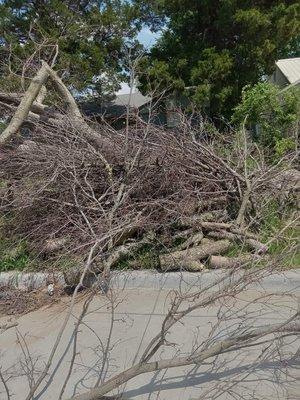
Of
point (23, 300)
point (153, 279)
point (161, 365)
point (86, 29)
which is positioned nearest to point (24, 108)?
point (23, 300)

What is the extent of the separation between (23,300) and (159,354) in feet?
6.32

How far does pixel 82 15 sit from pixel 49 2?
4.34 ft

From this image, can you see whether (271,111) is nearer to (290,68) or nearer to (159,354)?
(159,354)

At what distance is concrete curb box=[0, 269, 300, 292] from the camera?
4.60m

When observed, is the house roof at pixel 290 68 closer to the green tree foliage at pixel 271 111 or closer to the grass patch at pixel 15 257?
the green tree foliage at pixel 271 111

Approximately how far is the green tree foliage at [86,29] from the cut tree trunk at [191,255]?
36.0 feet

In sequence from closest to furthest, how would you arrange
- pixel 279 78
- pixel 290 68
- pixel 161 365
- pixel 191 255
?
pixel 161 365 → pixel 191 255 → pixel 290 68 → pixel 279 78

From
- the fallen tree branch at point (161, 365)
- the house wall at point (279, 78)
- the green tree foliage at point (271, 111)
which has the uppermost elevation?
the house wall at point (279, 78)

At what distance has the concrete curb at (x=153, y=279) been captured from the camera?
4598 mm

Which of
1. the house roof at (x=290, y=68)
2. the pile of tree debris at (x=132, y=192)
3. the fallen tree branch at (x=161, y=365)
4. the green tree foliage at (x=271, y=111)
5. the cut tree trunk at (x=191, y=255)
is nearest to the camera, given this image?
the fallen tree branch at (x=161, y=365)

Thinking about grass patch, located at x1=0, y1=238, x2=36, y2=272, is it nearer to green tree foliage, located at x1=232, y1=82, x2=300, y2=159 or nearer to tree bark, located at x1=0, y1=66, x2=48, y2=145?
tree bark, located at x1=0, y1=66, x2=48, y2=145

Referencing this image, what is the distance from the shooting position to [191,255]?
5051 mm

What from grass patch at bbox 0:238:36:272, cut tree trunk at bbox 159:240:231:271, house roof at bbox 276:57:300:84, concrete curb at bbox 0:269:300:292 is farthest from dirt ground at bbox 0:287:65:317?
house roof at bbox 276:57:300:84

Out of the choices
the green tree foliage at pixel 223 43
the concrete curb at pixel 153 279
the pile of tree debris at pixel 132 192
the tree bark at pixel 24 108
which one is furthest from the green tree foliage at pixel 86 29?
the concrete curb at pixel 153 279
